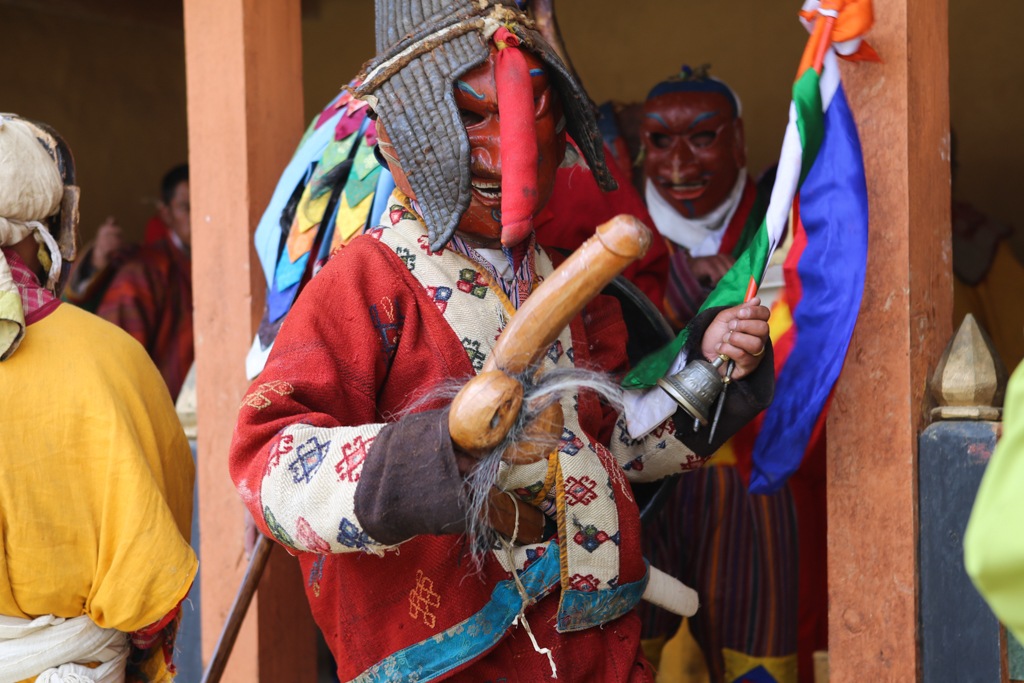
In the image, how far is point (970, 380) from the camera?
189 cm

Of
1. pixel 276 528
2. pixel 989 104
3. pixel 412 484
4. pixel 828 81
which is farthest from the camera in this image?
pixel 989 104

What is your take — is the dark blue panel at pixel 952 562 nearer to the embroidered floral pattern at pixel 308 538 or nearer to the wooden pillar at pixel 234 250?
the embroidered floral pattern at pixel 308 538

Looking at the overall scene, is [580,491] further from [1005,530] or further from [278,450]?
[1005,530]

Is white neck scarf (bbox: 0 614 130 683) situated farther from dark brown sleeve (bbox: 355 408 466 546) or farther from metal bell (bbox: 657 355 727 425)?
metal bell (bbox: 657 355 727 425)

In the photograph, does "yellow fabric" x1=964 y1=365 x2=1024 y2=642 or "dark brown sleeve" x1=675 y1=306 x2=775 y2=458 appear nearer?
"yellow fabric" x1=964 y1=365 x2=1024 y2=642

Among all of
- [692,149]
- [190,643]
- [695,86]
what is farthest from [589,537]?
[695,86]

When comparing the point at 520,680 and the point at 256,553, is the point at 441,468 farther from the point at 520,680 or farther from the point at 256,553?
the point at 256,553

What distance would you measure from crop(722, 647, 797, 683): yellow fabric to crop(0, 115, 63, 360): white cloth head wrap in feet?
8.20

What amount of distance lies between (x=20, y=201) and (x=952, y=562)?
190 cm

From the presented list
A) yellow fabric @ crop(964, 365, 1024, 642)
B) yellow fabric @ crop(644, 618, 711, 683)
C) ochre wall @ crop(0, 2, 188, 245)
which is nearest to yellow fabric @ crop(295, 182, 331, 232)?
yellow fabric @ crop(964, 365, 1024, 642)

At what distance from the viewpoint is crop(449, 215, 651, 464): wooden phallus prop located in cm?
123

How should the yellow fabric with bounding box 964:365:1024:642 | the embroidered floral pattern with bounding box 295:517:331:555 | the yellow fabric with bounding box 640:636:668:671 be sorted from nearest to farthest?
the yellow fabric with bounding box 964:365:1024:642, the embroidered floral pattern with bounding box 295:517:331:555, the yellow fabric with bounding box 640:636:668:671

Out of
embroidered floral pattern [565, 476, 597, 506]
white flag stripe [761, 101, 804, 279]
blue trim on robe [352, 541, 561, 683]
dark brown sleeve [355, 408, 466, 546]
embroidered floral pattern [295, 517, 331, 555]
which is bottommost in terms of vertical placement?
blue trim on robe [352, 541, 561, 683]

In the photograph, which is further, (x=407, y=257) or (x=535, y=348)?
(x=407, y=257)
